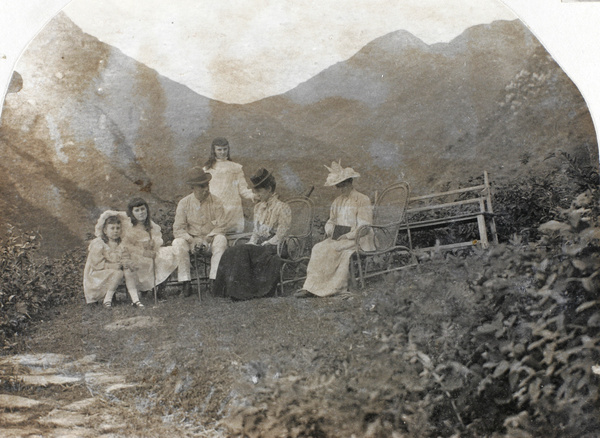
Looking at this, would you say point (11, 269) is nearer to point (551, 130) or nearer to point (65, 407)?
point (65, 407)

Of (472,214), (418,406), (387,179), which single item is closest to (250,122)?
(387,179)

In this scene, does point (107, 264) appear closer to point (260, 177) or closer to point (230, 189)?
point (230, 189)

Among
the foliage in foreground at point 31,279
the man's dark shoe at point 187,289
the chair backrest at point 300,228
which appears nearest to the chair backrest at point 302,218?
the chair backrest at point 300,228

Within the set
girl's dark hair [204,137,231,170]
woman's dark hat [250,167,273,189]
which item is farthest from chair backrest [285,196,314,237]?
girl's dark hair [204,137,231,170]

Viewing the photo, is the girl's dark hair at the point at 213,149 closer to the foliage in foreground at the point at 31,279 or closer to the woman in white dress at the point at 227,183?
the woman in white dress at the point at 227,183

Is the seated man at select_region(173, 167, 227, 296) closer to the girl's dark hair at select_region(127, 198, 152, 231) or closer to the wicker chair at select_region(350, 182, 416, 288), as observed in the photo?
the girl's dark hair at select_region(127, 198, 152, 231)

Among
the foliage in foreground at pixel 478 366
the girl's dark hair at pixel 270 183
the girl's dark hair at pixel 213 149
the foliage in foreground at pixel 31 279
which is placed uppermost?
the girl's dark hair at pixel 213 149
